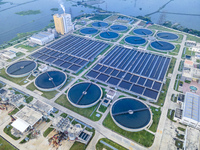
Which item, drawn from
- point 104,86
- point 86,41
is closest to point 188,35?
point 86,41

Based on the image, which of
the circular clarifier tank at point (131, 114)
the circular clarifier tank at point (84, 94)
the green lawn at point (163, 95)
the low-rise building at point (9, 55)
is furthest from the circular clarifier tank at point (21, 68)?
the green lawn at point (163, 95)

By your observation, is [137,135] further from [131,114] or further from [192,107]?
[192,107]

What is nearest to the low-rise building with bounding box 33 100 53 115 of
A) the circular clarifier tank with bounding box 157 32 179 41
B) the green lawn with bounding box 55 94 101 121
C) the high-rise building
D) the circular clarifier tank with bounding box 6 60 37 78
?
the green lawn with bounding box 55 94 101 121

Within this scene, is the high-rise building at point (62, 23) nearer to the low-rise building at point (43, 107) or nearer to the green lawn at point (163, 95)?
the low-rise building at point (43, 107)

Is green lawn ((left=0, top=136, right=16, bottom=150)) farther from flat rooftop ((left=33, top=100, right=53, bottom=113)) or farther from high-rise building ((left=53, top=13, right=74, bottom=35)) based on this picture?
high-rise building ((left=53, top=13, right=74, bottom=35))

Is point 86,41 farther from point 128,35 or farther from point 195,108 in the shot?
point 195,108

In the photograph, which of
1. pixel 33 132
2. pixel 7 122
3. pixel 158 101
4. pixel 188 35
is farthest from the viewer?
pixel 188 35
